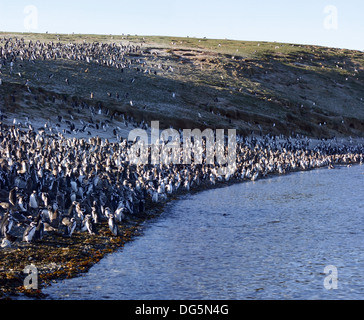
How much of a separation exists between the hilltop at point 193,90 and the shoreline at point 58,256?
3077 cm

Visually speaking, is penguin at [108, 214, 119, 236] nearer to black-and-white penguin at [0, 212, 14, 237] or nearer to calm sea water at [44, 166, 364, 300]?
calm sea water at [44, 166, 364, 300]

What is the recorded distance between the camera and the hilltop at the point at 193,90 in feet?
187

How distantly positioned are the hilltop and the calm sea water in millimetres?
25572

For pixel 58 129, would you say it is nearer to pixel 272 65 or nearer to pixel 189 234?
pixel 189 234

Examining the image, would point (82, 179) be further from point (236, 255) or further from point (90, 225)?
point (236, 255)

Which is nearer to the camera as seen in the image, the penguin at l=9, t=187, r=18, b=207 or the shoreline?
the shoreline

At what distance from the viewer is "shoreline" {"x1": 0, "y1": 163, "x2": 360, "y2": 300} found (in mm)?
14956

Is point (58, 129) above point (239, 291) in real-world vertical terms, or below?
above

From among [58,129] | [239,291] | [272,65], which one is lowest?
[239,291]

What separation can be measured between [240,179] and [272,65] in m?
71.5

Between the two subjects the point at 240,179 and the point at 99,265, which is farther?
the point at 240,179

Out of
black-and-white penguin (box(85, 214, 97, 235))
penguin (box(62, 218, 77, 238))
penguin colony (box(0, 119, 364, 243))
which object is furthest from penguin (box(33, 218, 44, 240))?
black-and-white penguin (box(85, 214, 97, 235))

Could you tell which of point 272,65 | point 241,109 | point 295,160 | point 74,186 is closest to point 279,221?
point 74,186

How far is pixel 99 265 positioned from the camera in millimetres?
17453
